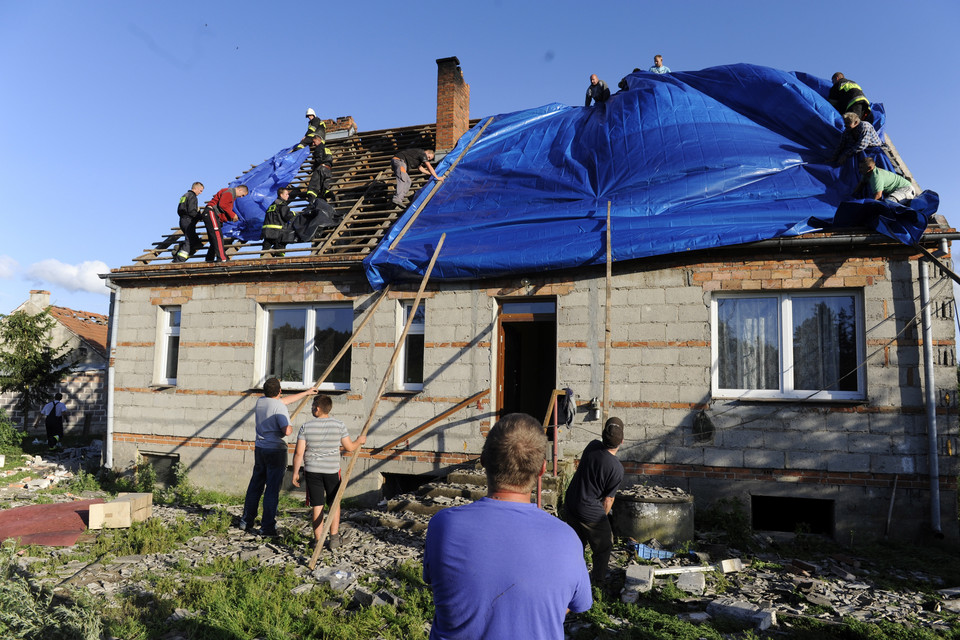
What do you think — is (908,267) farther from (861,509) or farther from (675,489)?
(675,489)

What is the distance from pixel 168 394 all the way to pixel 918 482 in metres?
11.7

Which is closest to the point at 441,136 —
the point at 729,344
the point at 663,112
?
the point at 663,112

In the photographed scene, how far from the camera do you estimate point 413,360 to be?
33.2 feet

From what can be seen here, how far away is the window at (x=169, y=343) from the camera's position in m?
11.6

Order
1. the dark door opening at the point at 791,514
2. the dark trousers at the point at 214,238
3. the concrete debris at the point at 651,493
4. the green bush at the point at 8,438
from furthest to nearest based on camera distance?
the green bush at the point at 8,438 < the dark trousers at the point at 214,238 < the dark door opening at the point at 791,514 < the concrete debris at the point at 651,493

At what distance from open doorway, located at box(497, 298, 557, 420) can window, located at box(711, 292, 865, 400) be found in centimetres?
254

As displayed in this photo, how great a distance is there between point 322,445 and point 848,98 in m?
9.19

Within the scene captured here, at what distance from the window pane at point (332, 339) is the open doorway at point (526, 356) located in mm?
2710

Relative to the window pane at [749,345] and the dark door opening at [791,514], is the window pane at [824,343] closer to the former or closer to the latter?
the window pane at [749,345]

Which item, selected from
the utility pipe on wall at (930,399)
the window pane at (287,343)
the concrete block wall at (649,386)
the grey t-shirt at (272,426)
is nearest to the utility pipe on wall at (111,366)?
the concrete block wall at (649,386)

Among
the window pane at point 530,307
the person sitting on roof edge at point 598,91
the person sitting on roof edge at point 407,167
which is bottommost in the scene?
the window pane at point 530,307

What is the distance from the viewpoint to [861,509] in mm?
7672

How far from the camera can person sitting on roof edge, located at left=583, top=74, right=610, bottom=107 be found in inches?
457

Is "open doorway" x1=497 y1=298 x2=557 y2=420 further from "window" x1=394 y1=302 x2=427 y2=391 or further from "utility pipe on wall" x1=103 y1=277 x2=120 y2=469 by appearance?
"utility pipe on wall" x1=103 y1=277 x2=120 y2=469
